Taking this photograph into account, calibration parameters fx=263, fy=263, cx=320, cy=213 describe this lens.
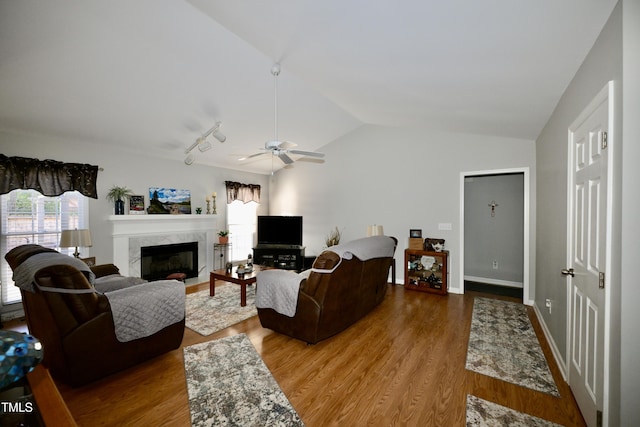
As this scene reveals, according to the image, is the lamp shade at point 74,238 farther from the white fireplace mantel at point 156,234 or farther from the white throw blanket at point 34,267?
the white throw blanket at point 34,267

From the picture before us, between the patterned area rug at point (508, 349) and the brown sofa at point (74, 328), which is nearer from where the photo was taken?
the brown sofa at point (74, 328)

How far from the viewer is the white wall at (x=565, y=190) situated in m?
1.30

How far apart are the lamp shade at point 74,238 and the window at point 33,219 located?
18.6 inches

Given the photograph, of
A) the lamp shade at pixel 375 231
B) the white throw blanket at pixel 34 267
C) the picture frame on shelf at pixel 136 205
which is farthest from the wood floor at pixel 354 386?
the picture frame on shelf at pixel 136 205

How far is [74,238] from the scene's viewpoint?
345cm

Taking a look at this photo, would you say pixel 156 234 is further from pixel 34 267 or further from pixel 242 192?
pixel 34 267

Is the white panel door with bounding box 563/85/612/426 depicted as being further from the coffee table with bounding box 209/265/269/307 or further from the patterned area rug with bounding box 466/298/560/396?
the coffee table with bounding box 209/265/269/307

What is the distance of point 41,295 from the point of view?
1907 millimetres

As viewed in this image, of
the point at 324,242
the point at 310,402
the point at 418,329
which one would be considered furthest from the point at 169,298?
the point at 324,242

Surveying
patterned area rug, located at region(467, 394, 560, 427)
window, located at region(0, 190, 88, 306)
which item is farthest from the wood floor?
window, located at region(0, 190, 88, 306)

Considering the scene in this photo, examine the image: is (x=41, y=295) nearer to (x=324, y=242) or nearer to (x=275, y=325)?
(x=275, y=325)

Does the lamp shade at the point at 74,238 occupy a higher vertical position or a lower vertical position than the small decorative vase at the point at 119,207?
lower

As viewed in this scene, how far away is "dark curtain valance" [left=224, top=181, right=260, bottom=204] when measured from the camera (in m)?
5.96

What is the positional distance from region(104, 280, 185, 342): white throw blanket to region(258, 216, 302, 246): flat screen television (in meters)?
3.41
